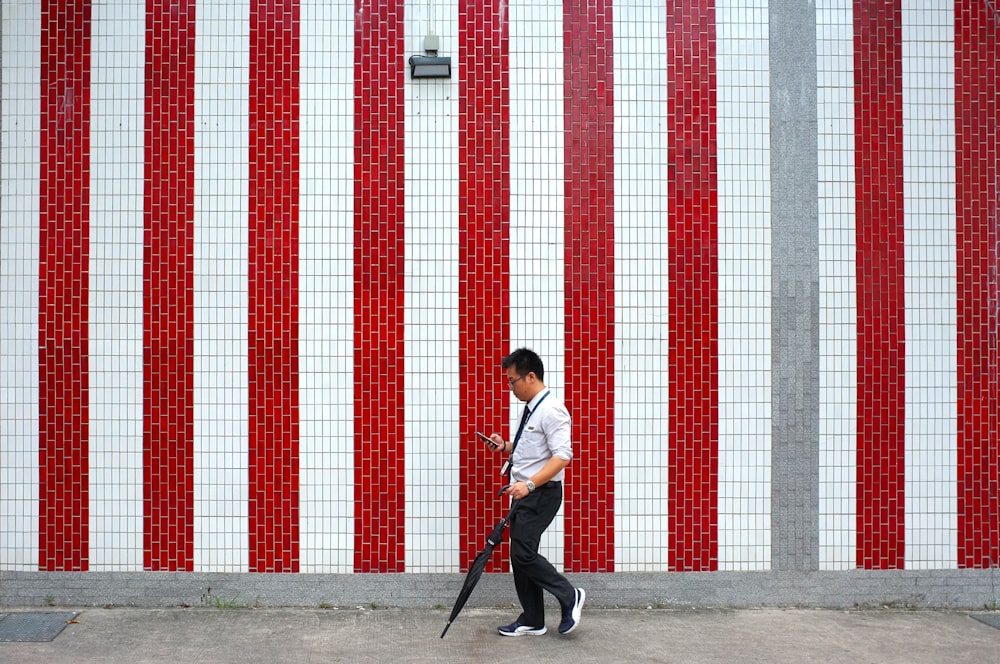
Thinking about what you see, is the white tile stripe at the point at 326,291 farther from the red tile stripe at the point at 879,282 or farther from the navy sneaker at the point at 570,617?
the red tile stripe at the point at 879,282

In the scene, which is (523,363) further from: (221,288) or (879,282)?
(879,282)

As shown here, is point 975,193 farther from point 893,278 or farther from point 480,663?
point 480,663

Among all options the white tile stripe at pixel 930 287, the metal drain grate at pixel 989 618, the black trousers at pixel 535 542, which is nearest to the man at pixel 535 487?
the black trousers at pixel 535 542

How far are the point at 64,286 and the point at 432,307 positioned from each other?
287 cm

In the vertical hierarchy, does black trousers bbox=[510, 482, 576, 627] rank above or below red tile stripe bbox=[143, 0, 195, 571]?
below

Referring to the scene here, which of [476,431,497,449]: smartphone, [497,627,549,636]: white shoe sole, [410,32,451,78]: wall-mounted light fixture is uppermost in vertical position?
[410,32,451,78]: wall-mounted light fixture

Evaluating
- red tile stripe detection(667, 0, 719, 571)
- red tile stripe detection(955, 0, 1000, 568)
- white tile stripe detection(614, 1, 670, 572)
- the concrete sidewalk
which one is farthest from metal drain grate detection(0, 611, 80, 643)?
red tile stripe detection(955, 0, 1000, 568)

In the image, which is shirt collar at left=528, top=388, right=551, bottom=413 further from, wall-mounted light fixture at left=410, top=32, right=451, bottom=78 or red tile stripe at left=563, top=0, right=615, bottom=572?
wall-mounted light fixture at left=410, top=32, right=451, bottom=78

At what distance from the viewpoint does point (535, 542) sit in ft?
17.0

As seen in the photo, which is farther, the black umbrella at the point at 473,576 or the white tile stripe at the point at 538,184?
the white tile stripe at the point at 538,184

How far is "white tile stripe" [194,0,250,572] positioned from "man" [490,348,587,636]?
7.24 ft

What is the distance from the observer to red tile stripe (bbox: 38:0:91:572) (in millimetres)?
5961

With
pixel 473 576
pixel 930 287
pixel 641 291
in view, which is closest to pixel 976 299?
pixel 930 287

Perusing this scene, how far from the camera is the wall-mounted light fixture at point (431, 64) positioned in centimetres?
599
